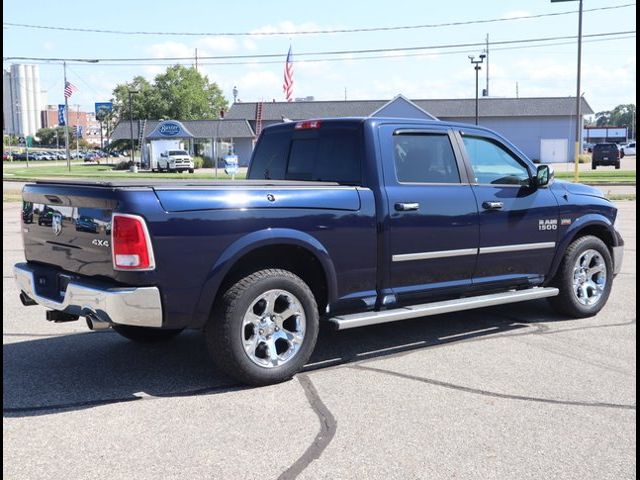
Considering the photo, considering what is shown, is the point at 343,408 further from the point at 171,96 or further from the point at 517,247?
the point at 171,96

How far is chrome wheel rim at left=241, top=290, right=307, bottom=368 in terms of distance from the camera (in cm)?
494

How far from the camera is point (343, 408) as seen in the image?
176 inches

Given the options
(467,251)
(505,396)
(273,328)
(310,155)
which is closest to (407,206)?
(467,251)

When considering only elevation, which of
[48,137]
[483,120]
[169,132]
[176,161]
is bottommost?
[176,161]

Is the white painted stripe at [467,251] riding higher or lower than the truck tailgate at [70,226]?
lower

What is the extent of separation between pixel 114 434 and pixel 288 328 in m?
1.54

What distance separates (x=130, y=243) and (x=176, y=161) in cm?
5264

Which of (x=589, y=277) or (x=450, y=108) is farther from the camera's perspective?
(x=450, y=108)

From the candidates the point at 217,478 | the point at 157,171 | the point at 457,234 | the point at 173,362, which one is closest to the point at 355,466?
the point at 217,478

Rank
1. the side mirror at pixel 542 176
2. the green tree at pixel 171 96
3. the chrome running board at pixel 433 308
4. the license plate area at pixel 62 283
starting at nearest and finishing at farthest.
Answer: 1. the license plate area at pixel 62 283
2. the chrome running board at pixel 433 308
3. the side mirror at pixel 542 176
4. the green tree at pixel 171 96

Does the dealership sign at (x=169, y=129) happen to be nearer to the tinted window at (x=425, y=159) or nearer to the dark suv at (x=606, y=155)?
the dark suv at (x=606, y=155)

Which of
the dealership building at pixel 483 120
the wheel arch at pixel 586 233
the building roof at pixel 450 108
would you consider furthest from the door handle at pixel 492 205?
the building roof at pixel 450 108

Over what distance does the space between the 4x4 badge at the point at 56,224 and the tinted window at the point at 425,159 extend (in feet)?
8.67

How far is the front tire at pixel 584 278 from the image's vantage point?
6938 mm
